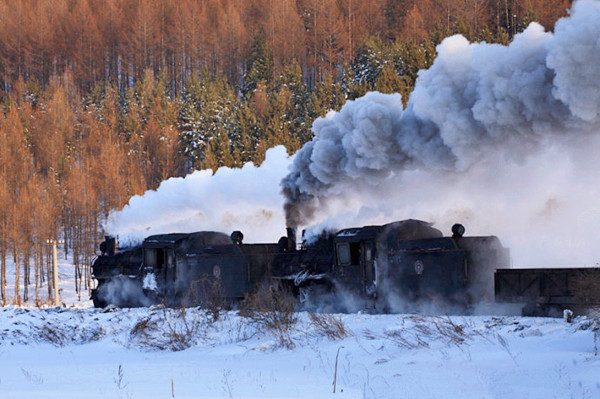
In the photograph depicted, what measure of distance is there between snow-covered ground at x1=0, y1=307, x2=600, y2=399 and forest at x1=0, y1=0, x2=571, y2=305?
90.6 ft

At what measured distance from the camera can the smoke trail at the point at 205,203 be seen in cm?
3275

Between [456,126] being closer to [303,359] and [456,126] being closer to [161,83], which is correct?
[303,359]

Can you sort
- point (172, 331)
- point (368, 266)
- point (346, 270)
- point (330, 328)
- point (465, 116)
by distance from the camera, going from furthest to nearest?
point (465, 116), point (346, 270), point (368, 266), point (172, 331), point (330, 328)

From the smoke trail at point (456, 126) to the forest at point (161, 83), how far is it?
79.4 feet

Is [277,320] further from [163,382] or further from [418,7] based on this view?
[418,7]

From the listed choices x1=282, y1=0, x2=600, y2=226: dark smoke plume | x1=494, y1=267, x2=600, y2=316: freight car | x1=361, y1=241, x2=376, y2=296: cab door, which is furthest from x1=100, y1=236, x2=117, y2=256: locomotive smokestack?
x1=494, y1=267, x2=600, y2=316: freight car

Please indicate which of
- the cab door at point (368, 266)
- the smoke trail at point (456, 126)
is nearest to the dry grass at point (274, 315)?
the cab door at point (368, 266)

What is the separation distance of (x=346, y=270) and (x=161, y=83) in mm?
59629

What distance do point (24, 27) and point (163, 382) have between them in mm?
89447

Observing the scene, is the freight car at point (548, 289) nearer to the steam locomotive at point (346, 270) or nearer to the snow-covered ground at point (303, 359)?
the steam locomotive at point (346, 270)

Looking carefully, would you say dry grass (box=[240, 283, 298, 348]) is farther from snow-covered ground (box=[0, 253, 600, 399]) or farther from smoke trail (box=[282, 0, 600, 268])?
smoke trail (box=[282, 0, 600, 268])

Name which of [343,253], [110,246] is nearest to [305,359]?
[343,253]

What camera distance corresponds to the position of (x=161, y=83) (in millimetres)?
77000

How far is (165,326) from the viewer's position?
65.8 ft
